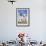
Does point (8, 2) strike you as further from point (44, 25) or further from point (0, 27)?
point (44, 25)

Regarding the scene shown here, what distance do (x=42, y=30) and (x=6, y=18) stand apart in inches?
71.6

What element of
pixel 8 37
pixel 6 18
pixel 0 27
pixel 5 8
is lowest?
pixel 8 37

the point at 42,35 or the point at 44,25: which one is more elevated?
the point at 44,25

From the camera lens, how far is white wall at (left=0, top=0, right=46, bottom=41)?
6.78 m

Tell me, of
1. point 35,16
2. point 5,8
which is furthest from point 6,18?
point 35,16

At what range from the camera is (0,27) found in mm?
6820

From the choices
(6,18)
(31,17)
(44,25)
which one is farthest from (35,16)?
(6,18)

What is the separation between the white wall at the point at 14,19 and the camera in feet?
22.2

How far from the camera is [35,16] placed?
6.80 metres

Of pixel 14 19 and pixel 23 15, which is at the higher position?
pixel 23 15

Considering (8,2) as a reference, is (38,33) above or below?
below

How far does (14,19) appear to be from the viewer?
6.81 metres

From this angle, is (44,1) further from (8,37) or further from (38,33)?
(8,37)

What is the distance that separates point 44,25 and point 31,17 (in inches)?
29.1
